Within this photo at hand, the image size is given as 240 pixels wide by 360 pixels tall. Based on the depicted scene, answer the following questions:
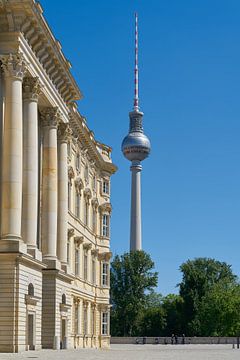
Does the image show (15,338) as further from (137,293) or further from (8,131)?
(137,293)

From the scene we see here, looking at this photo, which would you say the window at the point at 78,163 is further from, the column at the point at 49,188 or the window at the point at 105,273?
the window at the point at 105,273

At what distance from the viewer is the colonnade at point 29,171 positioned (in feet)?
151

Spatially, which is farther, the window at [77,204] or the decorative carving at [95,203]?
the decorative carving at [95,203]

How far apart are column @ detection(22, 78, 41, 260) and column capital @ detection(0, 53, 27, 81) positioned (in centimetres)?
319

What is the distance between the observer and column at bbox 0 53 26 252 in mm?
45594

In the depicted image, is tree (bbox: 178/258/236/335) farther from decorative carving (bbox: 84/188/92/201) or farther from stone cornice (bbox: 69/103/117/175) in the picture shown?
decorative carving (bbox: 84/188/92/201)

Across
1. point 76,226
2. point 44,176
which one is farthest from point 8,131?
point 76,226

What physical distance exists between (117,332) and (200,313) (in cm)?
1460

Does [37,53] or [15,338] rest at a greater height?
[37,53]

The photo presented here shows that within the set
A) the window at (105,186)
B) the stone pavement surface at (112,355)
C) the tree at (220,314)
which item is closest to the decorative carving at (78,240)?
the stone pavement surface at (112,355)

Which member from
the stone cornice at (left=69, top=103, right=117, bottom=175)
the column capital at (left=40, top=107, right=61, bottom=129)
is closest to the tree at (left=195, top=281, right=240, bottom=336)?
the stone cornice at (left=69, top=103, right=117, bottom=175)

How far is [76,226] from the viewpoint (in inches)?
2805

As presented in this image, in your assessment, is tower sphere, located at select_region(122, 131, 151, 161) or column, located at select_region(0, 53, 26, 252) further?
tower sphere, located at select_region(122, 131, 151, 161)

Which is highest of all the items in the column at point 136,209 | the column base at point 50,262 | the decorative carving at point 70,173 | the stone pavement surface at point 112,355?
the column at point 136,209
